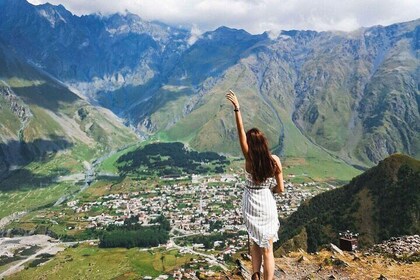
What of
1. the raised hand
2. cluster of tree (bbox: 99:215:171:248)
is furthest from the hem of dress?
cluster of tree (bbox: 99:215:171:248)

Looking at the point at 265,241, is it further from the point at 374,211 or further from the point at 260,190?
the point at 374,211

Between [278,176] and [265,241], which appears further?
[265,241]

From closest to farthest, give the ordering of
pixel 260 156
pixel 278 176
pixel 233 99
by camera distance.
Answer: pixel 260 156 → pixel 278 176 → pixel 233 99

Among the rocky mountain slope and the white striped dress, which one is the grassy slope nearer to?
the rocky mountain slope

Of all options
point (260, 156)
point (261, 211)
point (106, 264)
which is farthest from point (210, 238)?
point (260, 156)

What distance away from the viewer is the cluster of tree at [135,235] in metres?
147

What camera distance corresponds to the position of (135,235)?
154m

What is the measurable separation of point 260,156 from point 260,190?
99 centimetres

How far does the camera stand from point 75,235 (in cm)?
16012

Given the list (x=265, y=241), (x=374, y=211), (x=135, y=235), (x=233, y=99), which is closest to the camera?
(x=265, y=241)

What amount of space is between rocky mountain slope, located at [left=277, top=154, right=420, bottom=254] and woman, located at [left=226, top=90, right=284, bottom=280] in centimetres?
6672

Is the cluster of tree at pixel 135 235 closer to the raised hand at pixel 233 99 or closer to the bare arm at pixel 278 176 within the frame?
the raised hand at pixel 233 99

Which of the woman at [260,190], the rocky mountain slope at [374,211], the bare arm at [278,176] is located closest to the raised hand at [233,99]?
the woman at [260,190]

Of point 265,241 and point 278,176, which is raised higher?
point 278,176
